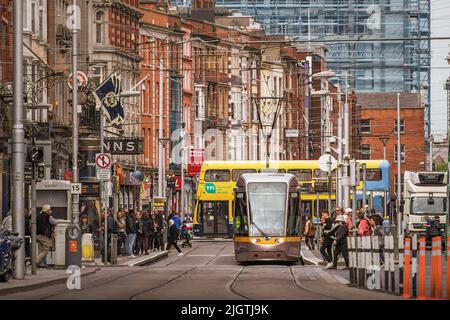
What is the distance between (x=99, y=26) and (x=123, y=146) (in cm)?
3839

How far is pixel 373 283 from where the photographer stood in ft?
118

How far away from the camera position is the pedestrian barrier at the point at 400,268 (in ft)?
99.8

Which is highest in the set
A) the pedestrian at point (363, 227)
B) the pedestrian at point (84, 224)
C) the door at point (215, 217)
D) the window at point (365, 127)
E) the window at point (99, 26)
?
the window at point (99, 26)

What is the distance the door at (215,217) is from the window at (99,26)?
44.1 feet

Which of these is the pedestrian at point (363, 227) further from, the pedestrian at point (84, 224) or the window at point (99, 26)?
the window at point (99, 26)

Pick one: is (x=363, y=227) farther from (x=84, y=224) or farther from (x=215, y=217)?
(x=215, y=217)

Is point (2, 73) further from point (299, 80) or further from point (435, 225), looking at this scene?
point (299, 80)

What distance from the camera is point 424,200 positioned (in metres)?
74.5

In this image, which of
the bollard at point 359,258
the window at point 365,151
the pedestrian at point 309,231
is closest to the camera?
the bollard at point 359,258

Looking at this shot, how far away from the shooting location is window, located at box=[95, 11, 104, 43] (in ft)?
320

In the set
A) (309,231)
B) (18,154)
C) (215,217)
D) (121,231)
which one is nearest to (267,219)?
(121,231)

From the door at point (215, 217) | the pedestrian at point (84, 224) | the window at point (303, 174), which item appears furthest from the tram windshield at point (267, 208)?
the door at point (215, 217)

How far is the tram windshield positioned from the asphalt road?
4.32 ft
